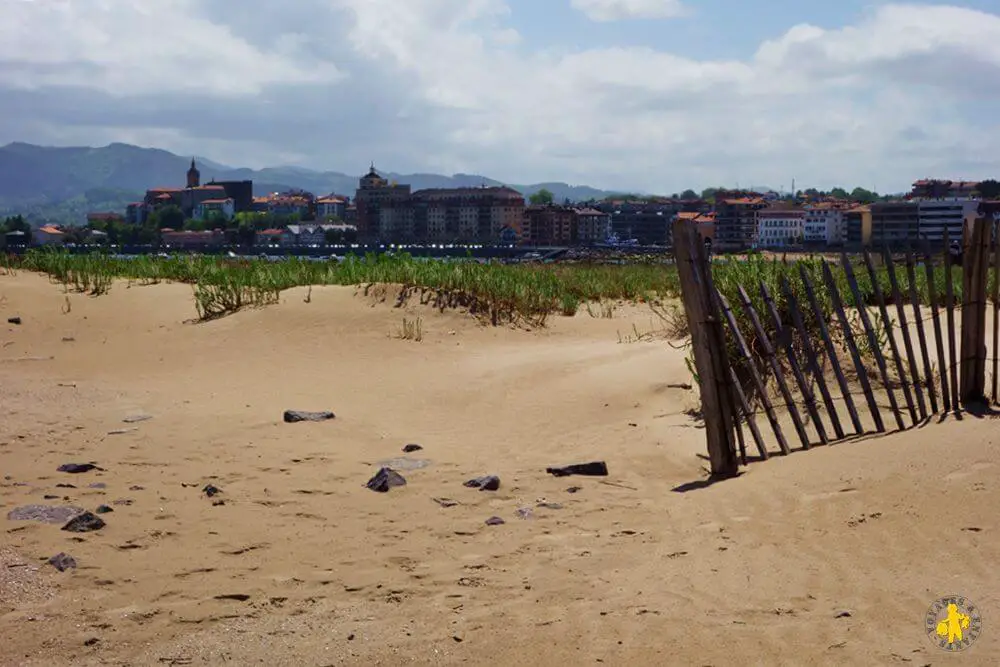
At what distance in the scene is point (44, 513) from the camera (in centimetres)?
568

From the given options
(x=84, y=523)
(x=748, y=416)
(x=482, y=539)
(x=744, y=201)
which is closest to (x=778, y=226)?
(x=744, y=201)

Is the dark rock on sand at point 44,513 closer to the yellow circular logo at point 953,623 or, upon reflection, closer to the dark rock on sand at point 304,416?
the dark rock on sand at point 304,416

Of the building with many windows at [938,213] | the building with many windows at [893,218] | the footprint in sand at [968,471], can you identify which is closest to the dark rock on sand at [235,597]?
the footprint in sand at [968,471]

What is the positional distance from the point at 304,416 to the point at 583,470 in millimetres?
2901

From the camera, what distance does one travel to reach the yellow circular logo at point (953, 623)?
3684 millimetres

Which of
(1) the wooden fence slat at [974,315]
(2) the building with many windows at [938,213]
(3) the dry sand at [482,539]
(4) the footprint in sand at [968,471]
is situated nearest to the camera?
(3) the dry sand at [482,539]

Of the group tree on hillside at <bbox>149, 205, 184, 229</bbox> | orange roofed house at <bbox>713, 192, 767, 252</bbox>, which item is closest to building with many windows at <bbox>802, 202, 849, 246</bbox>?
orange roofed house at <bbox>713, 192, 767, 252</bbox>

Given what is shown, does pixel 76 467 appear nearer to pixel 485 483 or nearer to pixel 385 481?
pixel 385 481

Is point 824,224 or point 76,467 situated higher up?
point 824,224

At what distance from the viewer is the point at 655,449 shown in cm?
748

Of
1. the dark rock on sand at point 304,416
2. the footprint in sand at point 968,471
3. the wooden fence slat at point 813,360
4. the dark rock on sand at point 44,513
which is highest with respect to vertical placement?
the wooden fence slat at point 813,360

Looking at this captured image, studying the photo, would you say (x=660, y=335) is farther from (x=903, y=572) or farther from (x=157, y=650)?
(x=157, y=650)

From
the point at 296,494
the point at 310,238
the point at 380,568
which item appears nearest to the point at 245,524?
the point at 296,494

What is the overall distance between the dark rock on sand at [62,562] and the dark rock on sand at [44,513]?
0.62 meters
